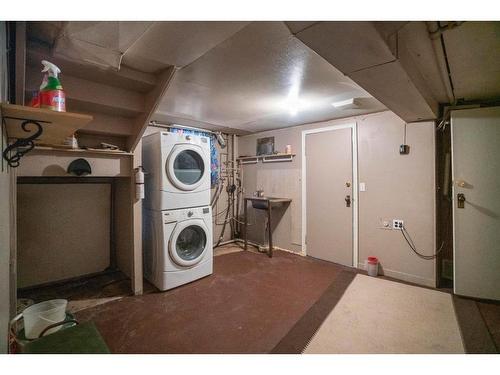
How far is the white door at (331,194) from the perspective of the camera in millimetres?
3053

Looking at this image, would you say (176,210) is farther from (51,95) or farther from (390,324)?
(390,324)

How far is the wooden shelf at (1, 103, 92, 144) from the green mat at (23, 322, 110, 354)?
0.84 meters

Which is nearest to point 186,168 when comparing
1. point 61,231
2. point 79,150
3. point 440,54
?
point 79,150

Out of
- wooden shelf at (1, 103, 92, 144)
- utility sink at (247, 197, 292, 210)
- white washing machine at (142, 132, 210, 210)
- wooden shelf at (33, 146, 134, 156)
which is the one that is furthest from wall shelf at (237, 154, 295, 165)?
wooden shelf at (1, 103, 92, 144)

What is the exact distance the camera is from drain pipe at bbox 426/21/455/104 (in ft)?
3.89

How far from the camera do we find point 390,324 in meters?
1.80

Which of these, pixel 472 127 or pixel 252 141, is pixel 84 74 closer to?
pixel 252 141

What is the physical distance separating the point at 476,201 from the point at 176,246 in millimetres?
3053

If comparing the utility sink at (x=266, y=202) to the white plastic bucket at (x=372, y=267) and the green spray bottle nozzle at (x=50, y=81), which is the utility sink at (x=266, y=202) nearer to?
the white plastic bucket at (x=372, y=267)

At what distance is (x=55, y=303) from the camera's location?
1.23 meters

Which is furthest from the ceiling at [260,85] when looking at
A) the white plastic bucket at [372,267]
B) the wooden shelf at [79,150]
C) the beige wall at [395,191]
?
the white plastic bucket at [372,267]

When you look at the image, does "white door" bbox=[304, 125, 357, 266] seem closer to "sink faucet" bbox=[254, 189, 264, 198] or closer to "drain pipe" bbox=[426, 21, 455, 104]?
"sink faucet" bbox=[254, 189, 264, 198]

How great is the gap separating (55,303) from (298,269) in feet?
8.12
